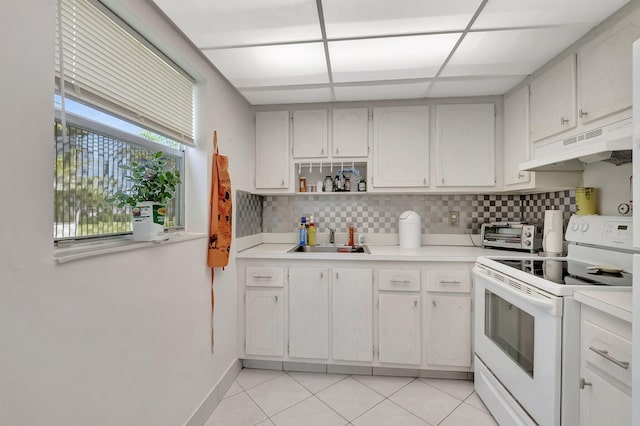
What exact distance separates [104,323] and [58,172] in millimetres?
571

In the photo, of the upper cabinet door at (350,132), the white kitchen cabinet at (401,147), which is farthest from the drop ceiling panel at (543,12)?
the upper cabinet door at (350,132)

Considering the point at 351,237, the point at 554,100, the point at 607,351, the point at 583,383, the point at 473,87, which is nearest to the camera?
the point at 607,351

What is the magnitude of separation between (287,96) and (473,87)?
1462 millimetres

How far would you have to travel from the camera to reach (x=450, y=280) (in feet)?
6.79

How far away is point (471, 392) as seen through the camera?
1.97 meters

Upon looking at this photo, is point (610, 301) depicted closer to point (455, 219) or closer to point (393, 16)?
point (393, 16)

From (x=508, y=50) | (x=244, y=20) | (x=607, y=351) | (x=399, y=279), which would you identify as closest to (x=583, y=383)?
(x=607, y=351)

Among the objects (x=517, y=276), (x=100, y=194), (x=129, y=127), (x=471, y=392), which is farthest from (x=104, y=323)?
(x=471, y=392)

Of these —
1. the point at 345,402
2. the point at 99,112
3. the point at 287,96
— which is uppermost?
the point at 287,96

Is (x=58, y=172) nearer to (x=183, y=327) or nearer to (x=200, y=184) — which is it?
(x=200, y=184)

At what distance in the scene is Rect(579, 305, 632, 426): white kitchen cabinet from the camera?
0.95 metres

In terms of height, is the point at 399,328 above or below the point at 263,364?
above

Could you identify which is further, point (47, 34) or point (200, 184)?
point (200, 184)

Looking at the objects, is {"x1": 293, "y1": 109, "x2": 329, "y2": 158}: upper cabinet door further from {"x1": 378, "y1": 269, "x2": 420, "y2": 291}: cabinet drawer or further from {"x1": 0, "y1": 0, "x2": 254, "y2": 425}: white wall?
{"x1": 378, "y1": 269, "x2": 420, "y2": 291}: cabinet drawer
